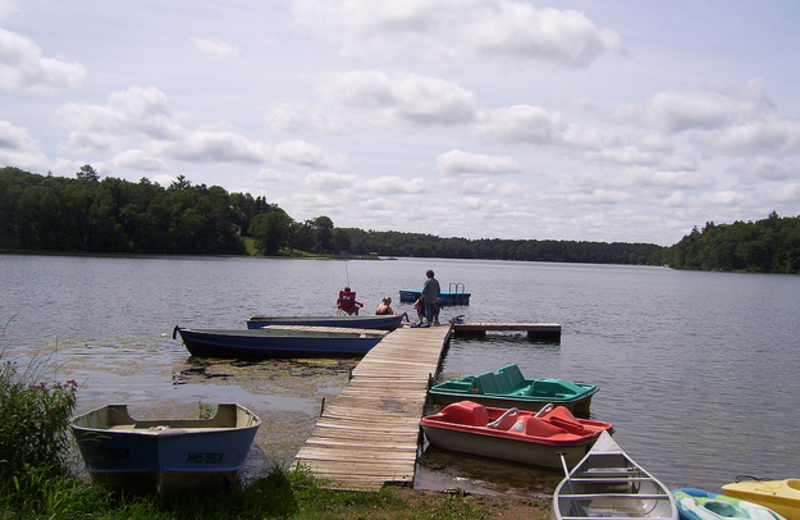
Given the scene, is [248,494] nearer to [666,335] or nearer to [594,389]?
[594,389]

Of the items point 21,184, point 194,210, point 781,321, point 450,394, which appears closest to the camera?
point 450,394

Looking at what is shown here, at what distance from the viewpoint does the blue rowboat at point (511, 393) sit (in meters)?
12.9

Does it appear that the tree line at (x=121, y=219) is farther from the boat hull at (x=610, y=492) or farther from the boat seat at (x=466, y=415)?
the boat hull at (x=610, y=492)

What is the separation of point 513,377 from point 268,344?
8286 mm

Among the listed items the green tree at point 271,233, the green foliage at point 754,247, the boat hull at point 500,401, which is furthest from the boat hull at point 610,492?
the green foliage at point 754,247

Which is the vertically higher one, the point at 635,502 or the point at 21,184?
the point at 21,184

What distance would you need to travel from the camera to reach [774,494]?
775cm

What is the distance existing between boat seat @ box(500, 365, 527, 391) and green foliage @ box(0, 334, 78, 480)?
927 centimetres

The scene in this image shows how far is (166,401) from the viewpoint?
45.1ft

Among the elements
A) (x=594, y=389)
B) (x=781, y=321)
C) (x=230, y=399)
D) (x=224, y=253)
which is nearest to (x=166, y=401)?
(x=230, y=399)

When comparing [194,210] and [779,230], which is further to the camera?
[779,230]

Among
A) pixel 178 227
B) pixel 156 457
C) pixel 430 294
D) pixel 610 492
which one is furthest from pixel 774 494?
pixel 178 227

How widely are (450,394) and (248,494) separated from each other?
6508 millimetres

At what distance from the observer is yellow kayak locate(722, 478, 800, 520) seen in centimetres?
752
